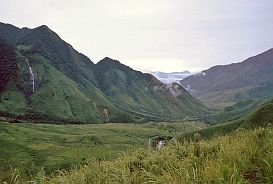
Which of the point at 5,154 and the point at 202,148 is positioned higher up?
the point at 202,148

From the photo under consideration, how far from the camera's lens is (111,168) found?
30.3ft

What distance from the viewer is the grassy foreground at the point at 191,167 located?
7.16m

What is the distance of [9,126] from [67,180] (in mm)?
191607

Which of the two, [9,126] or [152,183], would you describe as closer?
[152,183]

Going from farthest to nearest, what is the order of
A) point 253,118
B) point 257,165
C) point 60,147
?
1. point 60,147
2. point 253,118
3. point 257,165

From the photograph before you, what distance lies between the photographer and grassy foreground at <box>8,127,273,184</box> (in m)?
7.16

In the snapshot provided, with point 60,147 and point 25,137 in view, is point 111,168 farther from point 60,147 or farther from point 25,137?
point 25,137

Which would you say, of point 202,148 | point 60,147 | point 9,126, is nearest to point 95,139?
point 60,147

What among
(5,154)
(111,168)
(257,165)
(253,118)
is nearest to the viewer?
(257,165)

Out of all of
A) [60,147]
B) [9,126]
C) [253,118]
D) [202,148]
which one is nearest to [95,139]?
[60,147]

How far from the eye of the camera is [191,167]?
8.09 metres

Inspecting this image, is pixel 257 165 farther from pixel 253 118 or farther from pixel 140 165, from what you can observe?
pixel 253 118

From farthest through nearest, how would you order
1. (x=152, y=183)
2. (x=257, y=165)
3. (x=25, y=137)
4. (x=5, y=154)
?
(x=25, y=137)
(x=5, y=154)
(x=257, y=165)
(x=152, y=183)

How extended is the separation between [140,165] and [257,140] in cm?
310
